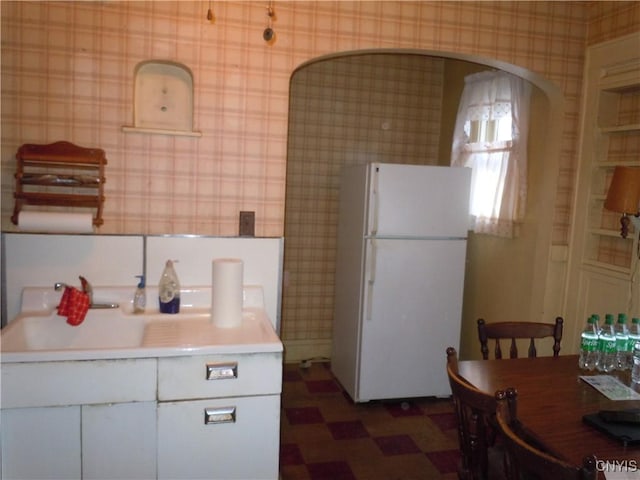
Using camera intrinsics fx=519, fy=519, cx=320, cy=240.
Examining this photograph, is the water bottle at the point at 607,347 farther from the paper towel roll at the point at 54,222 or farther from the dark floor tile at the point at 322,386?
the paper towel roll at the point at 54,222

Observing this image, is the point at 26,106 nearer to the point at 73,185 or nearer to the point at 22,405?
the point at 73,185

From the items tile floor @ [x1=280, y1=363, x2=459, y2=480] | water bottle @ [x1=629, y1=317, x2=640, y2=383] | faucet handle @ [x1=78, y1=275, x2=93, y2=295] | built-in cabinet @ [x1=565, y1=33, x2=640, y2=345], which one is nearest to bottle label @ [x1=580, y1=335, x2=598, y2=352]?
water bottle @ [x1=629, y1=317, x2=640, y2=383]

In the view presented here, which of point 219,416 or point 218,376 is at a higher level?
point 218,376

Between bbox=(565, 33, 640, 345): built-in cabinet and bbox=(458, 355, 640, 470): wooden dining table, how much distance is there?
852 mm

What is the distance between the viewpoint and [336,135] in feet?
13.4

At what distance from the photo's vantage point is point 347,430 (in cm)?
308

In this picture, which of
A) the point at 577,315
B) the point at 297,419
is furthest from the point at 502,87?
the point at 297,419

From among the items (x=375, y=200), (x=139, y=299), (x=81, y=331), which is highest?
(x=375, y=200)

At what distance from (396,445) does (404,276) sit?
40.0 inches

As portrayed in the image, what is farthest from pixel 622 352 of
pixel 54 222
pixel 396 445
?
pixel 54 222

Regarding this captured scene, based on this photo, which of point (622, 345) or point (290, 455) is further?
point (290, 455)

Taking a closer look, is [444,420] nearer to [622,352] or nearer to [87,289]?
[622,352]

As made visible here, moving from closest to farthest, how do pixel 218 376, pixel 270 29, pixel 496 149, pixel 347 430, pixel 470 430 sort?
1. pixel 470 430
2. pixel 218 376
3. pixel 270 29
4. pixel 347 430
5. pixel 496 149

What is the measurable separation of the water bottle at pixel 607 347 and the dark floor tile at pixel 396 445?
123cm
